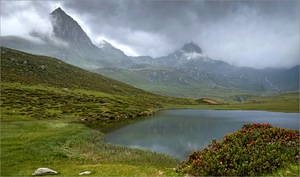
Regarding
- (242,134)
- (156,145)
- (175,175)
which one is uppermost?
(242,134)

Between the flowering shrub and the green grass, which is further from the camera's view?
the green grass

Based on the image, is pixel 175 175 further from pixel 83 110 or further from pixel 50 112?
pixel 83 110

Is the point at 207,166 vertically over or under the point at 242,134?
under

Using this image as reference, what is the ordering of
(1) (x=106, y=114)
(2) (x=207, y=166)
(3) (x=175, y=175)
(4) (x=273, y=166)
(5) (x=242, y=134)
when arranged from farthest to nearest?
1. (1) (x=106, y=114)
2. (5) (x=242, y=134)
3. (3) (x=175, y=175)
4. (2) (x=207, y=166)
5. (4) (x=273, y=166)

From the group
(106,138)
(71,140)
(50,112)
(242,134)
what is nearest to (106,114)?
(50,112)

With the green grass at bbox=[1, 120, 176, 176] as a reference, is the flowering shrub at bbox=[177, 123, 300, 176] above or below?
above

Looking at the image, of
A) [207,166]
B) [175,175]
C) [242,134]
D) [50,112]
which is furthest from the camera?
[50,112]

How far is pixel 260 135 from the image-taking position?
2062cm

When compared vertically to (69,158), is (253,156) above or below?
above

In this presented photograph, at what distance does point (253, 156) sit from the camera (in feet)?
55.7

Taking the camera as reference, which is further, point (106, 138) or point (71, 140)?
point (106, 138)

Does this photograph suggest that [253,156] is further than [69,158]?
No

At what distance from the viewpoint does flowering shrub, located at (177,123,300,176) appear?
16.3 m

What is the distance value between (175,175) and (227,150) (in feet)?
17.1
